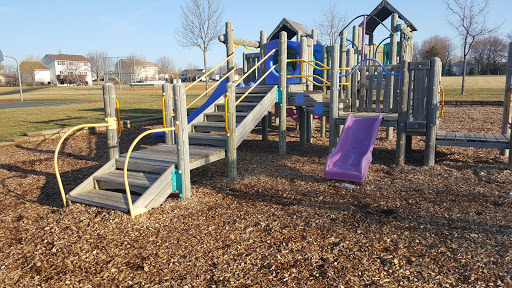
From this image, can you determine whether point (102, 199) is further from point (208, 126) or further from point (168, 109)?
point (208, 126)

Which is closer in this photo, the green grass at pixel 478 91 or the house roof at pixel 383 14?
the house roof at pixel 383 14

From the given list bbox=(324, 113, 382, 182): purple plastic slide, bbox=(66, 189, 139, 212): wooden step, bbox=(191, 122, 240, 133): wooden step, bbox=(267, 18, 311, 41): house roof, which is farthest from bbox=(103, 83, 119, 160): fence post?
bbox=(267, 18, 311, 41): house roof

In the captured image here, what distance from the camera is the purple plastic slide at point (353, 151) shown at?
613cm

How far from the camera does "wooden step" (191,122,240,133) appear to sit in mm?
7129

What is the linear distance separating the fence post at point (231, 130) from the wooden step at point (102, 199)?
1.80 m

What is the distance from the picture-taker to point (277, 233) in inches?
163

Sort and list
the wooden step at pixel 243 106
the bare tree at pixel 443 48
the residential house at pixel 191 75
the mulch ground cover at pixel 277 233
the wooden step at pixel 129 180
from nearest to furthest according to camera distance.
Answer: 1. the mulch ground cover at pixel 277 233
2. the wooden step at pixel 129 180
3. the wooden step at pixel 243 106
4. the bare tree at pixel 443 48
5. the residential house at pixel 191 75

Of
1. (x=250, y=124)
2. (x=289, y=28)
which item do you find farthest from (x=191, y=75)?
(x=250, y=124)

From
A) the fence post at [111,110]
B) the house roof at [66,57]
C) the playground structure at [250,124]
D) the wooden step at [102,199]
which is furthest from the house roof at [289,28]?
the house roof at [66,57]

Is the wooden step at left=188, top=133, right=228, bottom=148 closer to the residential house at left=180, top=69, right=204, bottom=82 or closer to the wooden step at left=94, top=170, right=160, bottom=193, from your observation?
the wooden step at left=94, top=170, right=160, bottom=193

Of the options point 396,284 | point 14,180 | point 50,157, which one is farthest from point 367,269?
point 50,157

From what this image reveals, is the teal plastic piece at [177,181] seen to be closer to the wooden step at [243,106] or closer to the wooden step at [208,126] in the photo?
the wooden step at [208,126]

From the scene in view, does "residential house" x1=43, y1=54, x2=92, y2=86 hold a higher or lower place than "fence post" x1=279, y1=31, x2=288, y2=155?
higher

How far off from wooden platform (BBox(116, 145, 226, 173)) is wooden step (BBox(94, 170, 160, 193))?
0.44ft
